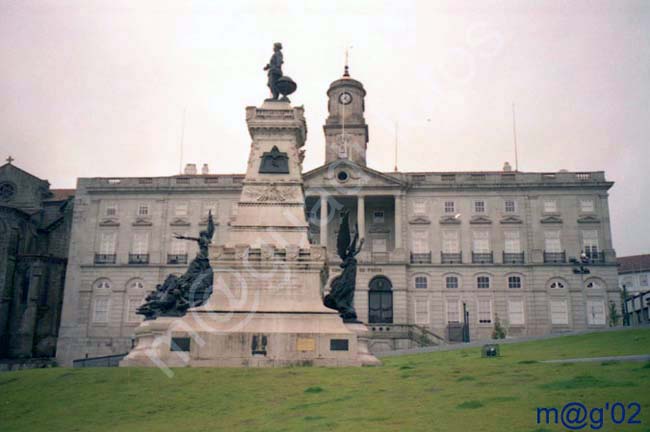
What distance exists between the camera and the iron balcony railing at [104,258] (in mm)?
56125

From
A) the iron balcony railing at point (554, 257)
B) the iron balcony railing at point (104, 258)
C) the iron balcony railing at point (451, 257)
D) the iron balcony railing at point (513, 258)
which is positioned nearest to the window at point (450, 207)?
the iron balcony railing at point (451, 257)

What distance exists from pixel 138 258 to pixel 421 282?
24.6m

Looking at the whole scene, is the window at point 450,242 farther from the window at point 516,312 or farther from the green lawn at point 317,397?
the green lawn at point 317,397

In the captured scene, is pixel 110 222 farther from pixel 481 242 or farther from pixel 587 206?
pixel 587 206

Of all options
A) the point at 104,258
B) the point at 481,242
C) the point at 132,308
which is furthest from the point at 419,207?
the point at 104,258

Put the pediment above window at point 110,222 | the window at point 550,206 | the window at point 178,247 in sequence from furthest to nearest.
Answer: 1. the pediment above window at point 110,222
2. the window at point 178,247
3. the window at point 550,206

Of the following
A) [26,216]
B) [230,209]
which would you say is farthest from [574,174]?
[26,216]

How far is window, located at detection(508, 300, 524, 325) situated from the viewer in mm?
52375

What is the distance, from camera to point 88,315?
180ft

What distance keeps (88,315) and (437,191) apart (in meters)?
31.7

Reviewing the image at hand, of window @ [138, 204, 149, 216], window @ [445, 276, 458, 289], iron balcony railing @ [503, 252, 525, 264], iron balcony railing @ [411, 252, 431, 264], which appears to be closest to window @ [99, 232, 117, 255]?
window @ [138, 204, 149, 216]

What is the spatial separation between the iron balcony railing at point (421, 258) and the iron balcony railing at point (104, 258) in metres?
26.0

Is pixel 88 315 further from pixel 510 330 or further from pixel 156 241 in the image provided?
pixel 510 330

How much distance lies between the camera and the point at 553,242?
177 ft
